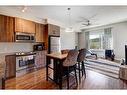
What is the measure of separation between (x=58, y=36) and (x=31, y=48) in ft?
4.47

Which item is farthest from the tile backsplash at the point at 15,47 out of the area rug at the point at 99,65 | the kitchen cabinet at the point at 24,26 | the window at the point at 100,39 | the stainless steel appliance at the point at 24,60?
the window at the point at 100,39

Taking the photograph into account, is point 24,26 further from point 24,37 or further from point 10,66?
point 10,66

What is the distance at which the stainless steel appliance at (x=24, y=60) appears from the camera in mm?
3947

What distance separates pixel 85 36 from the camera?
7.23m

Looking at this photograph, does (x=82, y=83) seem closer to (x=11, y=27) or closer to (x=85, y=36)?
(x=11, y=27)

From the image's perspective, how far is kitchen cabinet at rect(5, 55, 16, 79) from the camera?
3551 mm

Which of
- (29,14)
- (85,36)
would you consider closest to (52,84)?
(29,14)

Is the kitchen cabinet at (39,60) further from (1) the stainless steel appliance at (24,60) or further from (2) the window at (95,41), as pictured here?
→ (2) the window at (95,41)

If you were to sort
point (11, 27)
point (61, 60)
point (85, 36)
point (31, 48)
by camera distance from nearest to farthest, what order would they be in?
point (61, 60) → point (11, 27) → point (31, 48) → point (85, 36)

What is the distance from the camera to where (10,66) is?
3639 millimetres

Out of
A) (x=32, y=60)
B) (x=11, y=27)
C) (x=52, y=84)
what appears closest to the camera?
(x=52, y=84)

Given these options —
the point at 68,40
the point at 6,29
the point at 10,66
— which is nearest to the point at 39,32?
the point at 6,29

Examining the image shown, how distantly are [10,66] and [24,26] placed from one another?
58.7 inches

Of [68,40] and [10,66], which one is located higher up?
[68,40]
